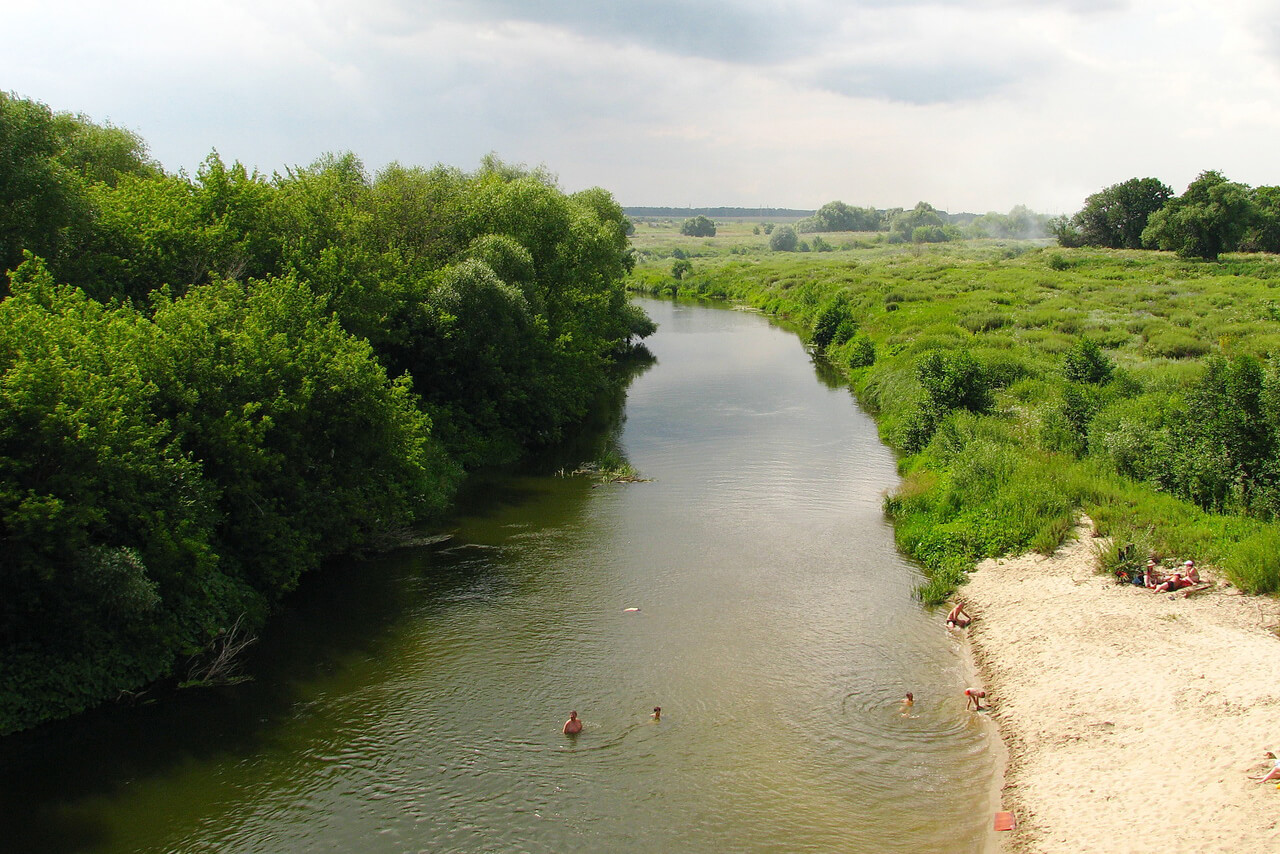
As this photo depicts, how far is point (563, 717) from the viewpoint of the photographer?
59.8 ft

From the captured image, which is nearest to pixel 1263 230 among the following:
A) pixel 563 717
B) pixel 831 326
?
pixel 831 326

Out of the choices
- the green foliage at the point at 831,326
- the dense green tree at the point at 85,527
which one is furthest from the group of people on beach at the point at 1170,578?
the green foliage at the point at 831,326

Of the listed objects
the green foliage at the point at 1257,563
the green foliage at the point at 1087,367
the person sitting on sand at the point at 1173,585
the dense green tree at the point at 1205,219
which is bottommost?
the person sitting on sand at the point at 1173,585

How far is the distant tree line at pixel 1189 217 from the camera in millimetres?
87375

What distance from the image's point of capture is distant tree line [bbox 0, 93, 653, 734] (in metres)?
17.0

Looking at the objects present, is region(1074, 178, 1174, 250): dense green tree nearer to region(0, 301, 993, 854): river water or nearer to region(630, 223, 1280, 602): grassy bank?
region(630, 223, 1280, 602): grassy bank

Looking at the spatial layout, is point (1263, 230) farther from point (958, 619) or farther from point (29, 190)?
point (29, 190)

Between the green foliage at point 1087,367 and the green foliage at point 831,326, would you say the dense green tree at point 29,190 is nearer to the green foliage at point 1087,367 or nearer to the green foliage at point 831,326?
the green foliage at point 1087,367

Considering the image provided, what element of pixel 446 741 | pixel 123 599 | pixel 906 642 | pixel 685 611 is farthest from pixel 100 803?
pixel 906 642

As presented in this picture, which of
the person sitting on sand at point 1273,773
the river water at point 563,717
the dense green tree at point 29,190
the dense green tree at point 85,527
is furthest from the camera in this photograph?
the dense green tree at point 29,190

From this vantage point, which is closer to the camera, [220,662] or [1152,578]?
[220,662]

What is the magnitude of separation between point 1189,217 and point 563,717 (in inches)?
3837

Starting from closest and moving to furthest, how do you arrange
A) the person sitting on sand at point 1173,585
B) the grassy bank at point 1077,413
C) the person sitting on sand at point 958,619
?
1. the person sitting on sand at point 1173,585
2. the person sitting on sand at point 958,619
3. the grassy bank at point 1077,413

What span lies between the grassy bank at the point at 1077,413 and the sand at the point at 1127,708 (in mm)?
1735
